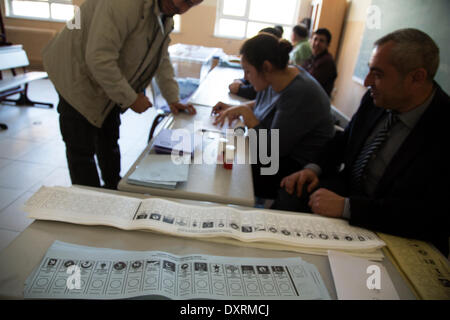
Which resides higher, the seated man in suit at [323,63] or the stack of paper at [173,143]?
the seated man in suit at [323,63]

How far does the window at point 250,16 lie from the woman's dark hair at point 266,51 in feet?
19.3

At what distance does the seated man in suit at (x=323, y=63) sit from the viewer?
3736mm

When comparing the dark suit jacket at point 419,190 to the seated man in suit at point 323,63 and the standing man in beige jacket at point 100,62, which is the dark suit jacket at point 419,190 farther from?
the seated man in suit at point 323,63

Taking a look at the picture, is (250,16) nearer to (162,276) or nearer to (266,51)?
(266,51)

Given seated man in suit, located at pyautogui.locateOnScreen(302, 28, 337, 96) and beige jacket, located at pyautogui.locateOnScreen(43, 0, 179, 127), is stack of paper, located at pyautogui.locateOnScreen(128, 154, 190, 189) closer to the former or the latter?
beige jacket, located at pyautogui.locateOnScreen(43, 0, 179, 127)

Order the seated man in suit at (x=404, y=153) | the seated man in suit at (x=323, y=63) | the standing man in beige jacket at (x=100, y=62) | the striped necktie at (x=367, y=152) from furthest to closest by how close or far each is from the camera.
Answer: the seated man in suit at (x=323, y=63) < the standing man in beige jacket at (x=100, y=62) < the striped necktie at (x=367, y=152) < the seated man in suit at (x=404, y=153)

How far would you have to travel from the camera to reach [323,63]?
3748mm

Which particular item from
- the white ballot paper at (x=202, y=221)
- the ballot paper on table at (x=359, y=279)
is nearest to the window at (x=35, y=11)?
the white ballot paper at (x=202, y=221)

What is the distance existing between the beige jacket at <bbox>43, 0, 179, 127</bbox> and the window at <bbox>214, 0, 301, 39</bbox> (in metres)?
6.05

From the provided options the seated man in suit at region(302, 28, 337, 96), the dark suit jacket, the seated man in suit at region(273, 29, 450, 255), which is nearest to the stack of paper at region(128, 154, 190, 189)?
the seated man in suit at region(273, 29, 450, 255)

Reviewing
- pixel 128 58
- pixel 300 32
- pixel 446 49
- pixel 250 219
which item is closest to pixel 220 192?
pixel 250 219

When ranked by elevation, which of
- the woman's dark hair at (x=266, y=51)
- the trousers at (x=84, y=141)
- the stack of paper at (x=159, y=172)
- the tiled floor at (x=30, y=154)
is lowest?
the tiled floor at (x=30, y=154)

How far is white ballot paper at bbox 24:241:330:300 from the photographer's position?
1.99 ft

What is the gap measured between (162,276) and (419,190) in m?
0.88
